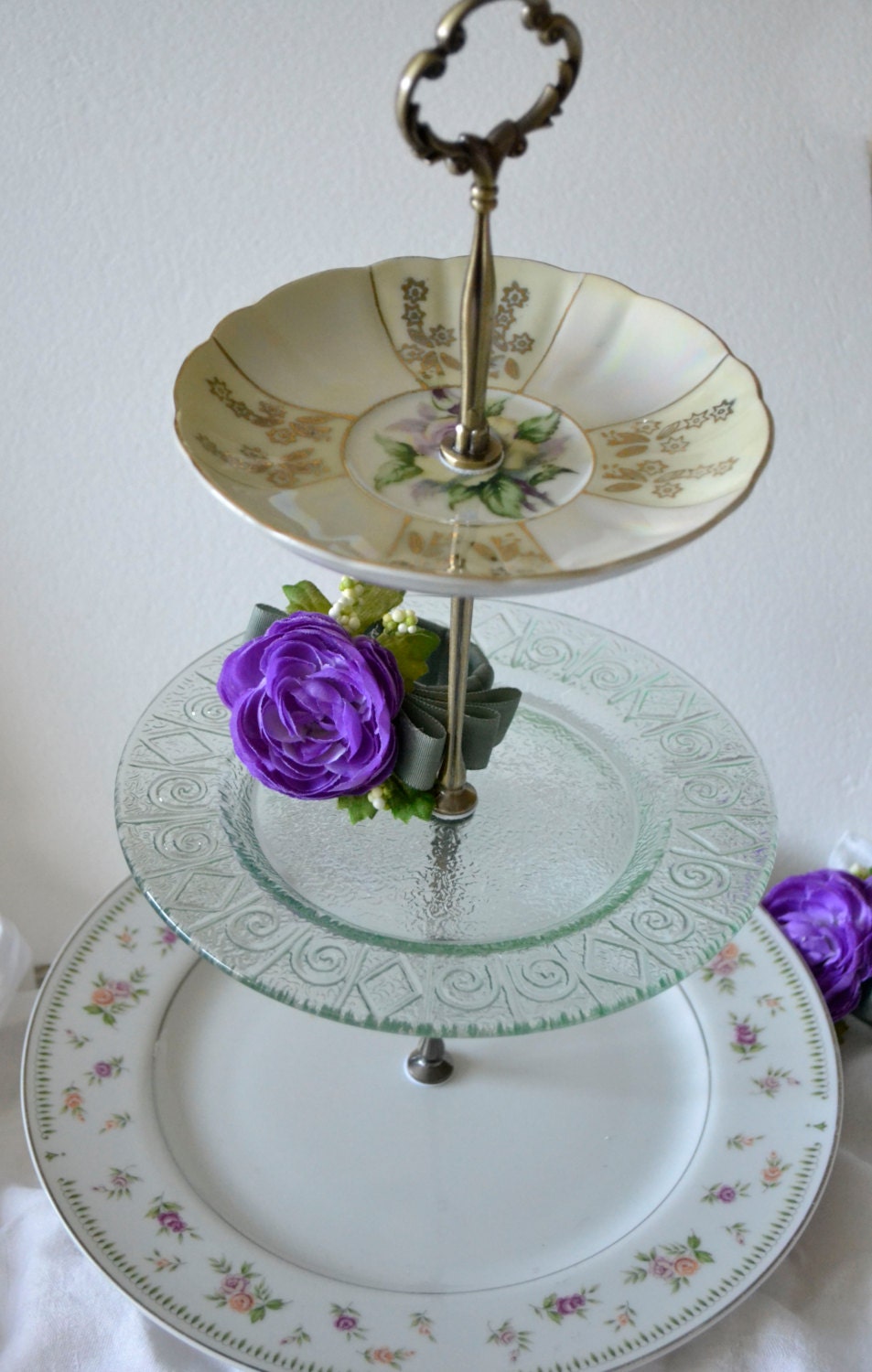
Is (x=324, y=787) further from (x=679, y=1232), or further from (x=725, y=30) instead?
(x=725, y=30)

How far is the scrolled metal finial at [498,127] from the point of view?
0.55 m

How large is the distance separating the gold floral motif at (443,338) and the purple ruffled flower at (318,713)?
15 cm

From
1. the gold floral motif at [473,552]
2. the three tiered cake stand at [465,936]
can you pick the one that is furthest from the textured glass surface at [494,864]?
the gold floral motif at [473,552]

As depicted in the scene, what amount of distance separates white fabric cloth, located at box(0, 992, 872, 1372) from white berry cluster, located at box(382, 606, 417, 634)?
1.40 ft

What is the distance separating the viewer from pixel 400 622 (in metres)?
0.79

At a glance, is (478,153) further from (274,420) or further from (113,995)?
(113,995)

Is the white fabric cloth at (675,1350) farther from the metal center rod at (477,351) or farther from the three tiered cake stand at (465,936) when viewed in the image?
the metal center rod at (477,351)

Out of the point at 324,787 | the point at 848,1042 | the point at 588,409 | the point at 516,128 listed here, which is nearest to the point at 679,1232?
the point at 848,1042

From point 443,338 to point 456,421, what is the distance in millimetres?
74

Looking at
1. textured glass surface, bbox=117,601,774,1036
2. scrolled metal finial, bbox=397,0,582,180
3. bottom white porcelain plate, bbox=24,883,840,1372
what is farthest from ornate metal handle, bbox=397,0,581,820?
bottom white porcelain plate, bbox=24,883,840,1372

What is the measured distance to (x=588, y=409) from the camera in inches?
29.0

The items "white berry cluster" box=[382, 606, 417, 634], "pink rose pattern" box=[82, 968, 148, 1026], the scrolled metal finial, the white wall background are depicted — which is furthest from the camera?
the white wall background

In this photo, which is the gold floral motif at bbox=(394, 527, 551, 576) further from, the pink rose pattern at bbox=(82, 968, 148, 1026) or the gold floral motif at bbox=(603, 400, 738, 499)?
the pink rose pattern at bbox=(82, 968, 148, 1026)

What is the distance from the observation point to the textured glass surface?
72 centimetres
